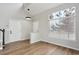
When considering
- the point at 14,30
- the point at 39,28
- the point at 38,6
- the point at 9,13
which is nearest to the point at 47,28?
the point at 39,28

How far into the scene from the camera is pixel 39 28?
121 centimetres

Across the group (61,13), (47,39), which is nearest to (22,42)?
(47,39)

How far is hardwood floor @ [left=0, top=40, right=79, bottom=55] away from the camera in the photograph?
A: 1100 millimetres

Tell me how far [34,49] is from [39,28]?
0.34m

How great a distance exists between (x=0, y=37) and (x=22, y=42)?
1.05ft

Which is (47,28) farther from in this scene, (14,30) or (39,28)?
(14,30)

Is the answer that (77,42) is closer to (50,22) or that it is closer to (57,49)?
(57,49)

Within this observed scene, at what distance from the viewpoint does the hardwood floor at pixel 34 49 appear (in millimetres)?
1100

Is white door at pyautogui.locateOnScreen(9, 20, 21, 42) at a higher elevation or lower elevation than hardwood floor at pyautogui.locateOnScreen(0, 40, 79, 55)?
higher

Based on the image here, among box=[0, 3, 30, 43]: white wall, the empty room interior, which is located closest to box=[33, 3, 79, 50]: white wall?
the empty room interior

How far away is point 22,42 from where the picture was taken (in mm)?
1161

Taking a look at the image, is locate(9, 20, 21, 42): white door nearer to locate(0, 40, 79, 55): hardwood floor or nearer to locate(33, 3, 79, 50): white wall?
locate(0, 40, 79, 55): hardwood floor

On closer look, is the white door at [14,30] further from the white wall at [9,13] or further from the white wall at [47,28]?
the white wall at [47,28]

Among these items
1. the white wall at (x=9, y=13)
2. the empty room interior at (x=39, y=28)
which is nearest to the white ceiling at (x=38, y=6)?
the empty room interior at (x=39, y=28)
